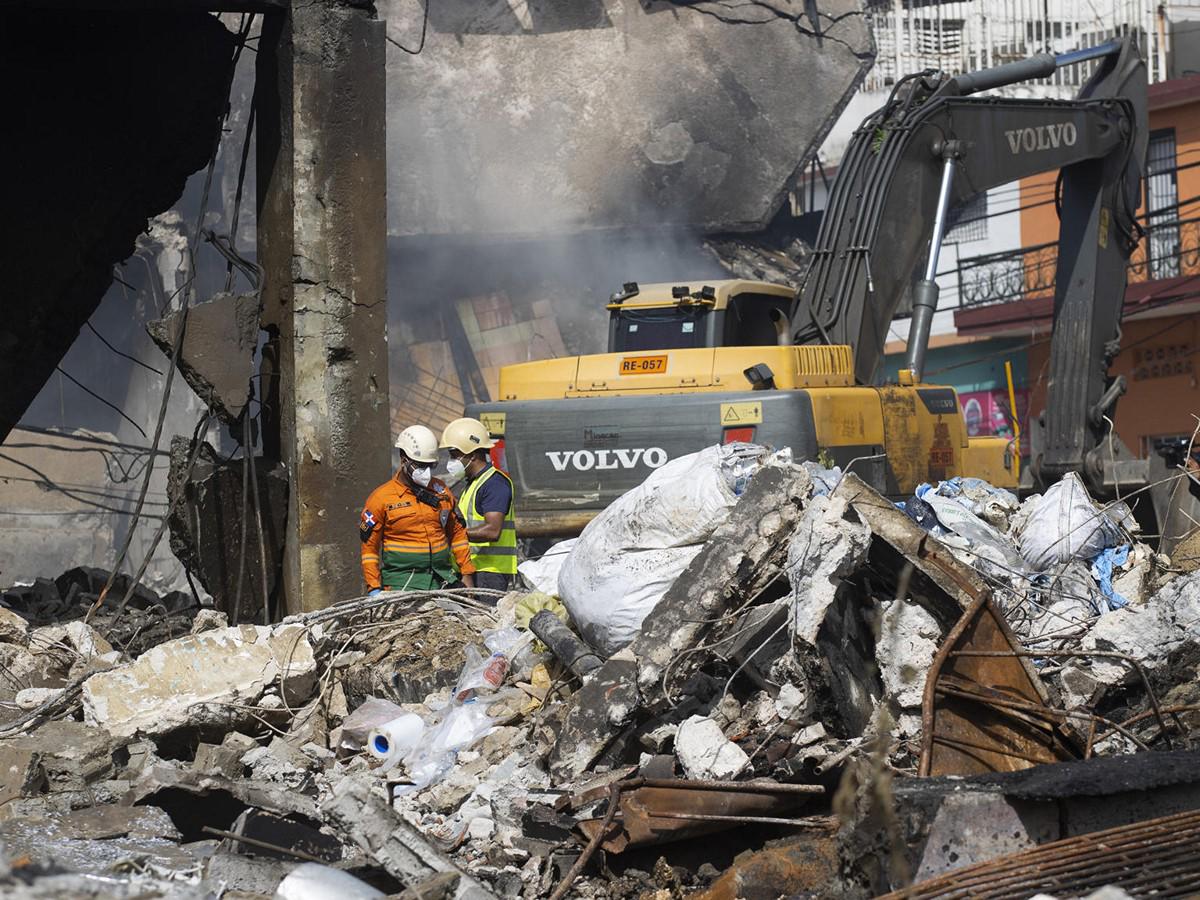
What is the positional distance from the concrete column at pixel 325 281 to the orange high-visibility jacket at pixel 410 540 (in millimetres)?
211

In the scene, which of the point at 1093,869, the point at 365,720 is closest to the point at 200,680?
the point at 365,720

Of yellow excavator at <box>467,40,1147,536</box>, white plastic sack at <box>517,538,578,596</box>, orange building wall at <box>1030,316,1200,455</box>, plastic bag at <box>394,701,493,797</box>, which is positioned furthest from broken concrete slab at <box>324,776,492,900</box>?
orange building wall at <box>1030,316,1200,455</box>

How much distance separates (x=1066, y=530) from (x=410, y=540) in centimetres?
340

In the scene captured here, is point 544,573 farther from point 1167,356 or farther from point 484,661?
point 1167,356

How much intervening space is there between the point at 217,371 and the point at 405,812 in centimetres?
299

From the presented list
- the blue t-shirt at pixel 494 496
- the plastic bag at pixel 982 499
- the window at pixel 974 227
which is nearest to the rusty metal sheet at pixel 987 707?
the plastic bag at pixel 982 499

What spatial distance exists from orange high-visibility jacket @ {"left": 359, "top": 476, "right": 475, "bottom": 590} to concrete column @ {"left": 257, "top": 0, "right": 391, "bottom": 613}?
211mm

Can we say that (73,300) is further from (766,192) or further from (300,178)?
(766,192)

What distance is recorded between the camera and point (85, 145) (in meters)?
8.06

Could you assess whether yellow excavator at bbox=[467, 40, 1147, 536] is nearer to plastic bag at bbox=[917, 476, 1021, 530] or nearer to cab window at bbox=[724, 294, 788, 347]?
cab window at bbox=[724, 294, 788, 347]

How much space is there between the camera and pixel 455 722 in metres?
5.57

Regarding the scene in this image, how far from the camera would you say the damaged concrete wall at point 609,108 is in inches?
766

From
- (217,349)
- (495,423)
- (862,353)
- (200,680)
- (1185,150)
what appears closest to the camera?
(200,680)

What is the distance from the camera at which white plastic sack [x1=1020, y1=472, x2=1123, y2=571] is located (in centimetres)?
739
